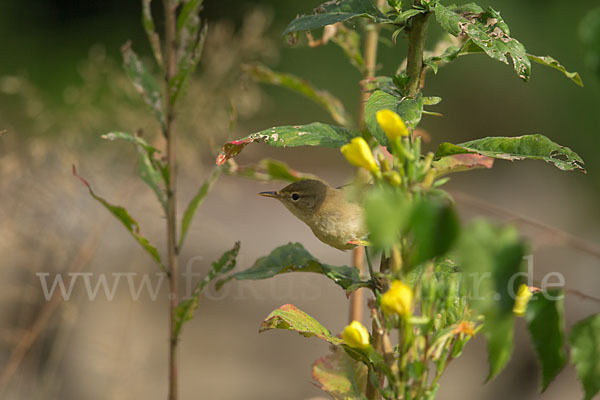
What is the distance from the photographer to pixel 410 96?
0.53m

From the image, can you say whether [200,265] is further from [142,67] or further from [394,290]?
[394,290]

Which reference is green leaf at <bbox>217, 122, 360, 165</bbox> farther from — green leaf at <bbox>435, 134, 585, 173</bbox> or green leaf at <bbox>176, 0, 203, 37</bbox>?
green leaf at <bbox>176, 0, 203, 37</bbox>

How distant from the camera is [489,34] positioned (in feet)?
1.69

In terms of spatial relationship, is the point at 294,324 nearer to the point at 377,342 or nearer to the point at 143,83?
the point at 377,342

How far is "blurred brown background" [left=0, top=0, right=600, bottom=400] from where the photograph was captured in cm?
108

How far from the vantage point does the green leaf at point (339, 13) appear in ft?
1.77

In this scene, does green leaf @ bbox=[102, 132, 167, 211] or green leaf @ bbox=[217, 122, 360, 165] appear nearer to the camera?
green leaf @ bbox=[217, 122, 360, 165]

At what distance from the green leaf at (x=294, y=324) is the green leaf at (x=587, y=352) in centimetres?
22

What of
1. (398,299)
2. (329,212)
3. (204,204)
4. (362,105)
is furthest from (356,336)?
(204,204)

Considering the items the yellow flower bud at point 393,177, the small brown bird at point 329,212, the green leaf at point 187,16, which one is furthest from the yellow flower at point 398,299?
the green leaf at point 187,16

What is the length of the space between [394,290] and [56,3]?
7.80 feet

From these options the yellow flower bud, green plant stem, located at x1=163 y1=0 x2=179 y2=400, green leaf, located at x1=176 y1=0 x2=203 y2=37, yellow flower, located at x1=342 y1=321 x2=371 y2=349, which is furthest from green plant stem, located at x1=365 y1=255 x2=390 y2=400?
green leaf, located at x1=176 y1=0 x2=203 y2=37

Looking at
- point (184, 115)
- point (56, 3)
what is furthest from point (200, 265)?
point (56, 3)

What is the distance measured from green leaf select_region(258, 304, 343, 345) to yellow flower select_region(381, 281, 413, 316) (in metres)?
0.15
